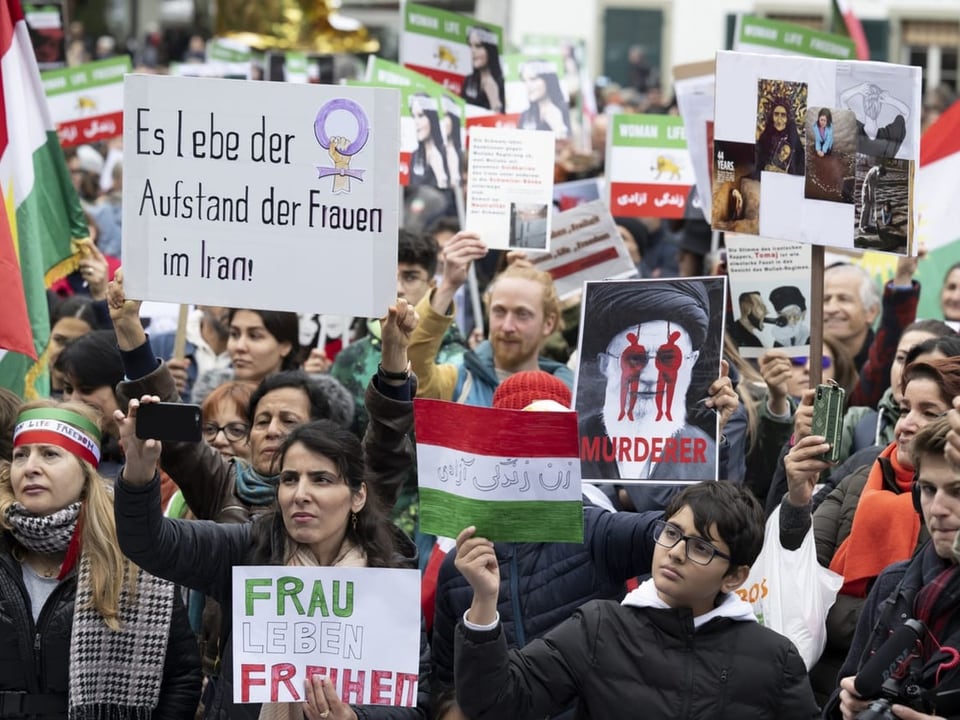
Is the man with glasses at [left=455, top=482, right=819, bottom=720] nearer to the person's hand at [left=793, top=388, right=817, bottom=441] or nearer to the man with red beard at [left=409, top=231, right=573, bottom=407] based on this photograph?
the person's hand at [left=793, top=388, right=817, bottom=441]

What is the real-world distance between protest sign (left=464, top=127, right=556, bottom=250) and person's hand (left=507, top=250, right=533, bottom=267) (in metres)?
0.06

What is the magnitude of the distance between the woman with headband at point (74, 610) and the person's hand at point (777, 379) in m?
1.97

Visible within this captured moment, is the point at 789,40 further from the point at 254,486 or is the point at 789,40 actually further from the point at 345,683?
the point at 345,683

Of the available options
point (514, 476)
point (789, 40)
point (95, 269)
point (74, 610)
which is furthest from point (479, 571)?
point (789, 40)

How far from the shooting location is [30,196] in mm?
6438

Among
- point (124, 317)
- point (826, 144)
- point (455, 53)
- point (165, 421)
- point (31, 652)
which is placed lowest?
point (31, 652)

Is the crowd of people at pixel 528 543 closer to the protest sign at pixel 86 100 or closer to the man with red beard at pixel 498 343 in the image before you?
the man with red beard at pixel 498 343

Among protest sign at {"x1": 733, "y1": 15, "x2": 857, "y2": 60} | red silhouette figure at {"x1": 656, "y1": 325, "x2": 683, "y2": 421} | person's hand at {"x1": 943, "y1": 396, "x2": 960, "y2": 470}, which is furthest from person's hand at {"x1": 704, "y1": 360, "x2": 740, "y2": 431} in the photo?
protest sign at {"x1": 733, "y1": 15, "x2": 857, "y2": 60}

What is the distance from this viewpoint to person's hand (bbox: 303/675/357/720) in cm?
421

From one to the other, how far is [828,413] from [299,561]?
4.50 ft

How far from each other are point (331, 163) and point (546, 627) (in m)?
1.32

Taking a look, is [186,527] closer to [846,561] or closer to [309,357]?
[846,561]

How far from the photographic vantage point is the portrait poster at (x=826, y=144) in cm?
502

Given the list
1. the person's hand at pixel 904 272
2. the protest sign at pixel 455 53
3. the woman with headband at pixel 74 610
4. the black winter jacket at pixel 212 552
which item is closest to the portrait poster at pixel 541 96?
the protest sign at pixel 455 53
